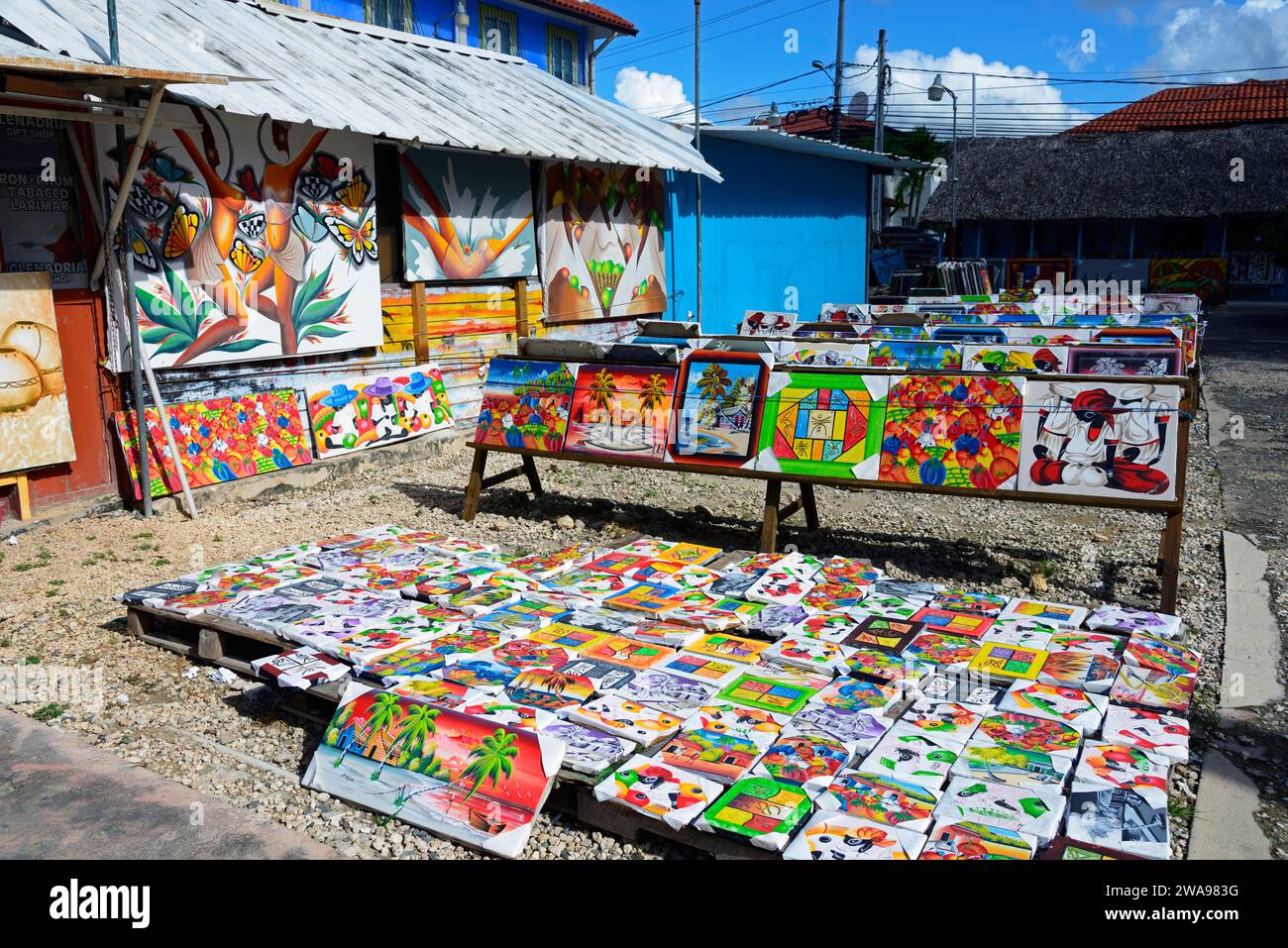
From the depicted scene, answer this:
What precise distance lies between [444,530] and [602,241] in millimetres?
6934

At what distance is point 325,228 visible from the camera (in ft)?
34.4

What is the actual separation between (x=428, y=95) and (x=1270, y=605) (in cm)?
987

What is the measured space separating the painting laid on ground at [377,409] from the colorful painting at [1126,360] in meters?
6.68

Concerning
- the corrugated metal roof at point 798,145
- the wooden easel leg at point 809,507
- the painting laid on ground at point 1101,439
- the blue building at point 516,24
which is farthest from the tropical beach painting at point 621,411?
the corrugated metal roof at point 798,145

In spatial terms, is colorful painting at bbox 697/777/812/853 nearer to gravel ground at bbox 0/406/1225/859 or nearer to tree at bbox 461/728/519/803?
gravel ground at bbox 0/406/1225/859

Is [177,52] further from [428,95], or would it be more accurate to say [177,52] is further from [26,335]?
[428,95]

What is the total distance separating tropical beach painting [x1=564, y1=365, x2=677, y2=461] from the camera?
312 inches

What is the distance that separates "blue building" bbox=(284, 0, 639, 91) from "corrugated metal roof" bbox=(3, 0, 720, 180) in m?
1.58

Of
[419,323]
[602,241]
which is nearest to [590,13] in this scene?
[602,241]

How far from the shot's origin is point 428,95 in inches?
475

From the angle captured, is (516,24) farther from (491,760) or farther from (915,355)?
(491,760)

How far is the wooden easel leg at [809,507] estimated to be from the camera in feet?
26.7

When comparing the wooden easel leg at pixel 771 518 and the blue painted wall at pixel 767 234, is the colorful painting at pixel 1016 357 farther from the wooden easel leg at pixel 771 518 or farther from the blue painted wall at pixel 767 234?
the blue painted wall at pixel 767 234

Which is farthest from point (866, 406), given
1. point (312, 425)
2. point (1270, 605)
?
point (312, 425)
